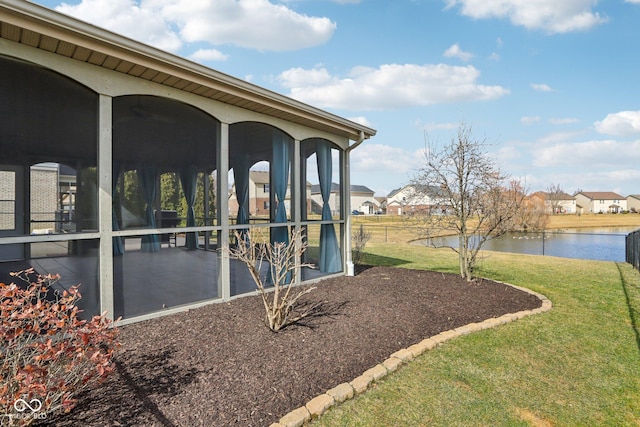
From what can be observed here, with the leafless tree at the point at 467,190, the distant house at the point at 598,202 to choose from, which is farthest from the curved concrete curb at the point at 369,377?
the distant house at the point at 598,202

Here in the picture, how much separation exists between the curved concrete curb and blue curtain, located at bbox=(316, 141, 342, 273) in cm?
282

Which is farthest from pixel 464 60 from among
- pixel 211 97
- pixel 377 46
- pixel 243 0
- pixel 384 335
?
pixel 384 335

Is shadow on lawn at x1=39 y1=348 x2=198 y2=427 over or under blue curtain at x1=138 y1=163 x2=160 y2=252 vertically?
under

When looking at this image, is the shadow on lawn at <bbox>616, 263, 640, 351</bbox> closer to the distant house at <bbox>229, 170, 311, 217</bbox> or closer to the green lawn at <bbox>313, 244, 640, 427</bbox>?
the green lawn at <bbox>313, 244, 640, 427</bbox>

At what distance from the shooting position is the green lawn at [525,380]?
7.34ft

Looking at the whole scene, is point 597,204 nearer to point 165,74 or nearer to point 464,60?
point 464,60

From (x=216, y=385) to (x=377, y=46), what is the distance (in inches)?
343

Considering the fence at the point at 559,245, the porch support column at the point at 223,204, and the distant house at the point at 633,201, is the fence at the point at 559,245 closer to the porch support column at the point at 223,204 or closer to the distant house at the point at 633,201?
the porch support column at the point at 223,204

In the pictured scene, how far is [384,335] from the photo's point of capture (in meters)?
3.43

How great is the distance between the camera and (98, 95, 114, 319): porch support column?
3420mm

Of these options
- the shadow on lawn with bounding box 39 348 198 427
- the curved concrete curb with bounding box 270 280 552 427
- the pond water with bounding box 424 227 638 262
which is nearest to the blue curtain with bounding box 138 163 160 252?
the shadow on lawn with bounding box 39 348 198 427

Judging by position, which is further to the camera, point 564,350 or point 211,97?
point 211,97

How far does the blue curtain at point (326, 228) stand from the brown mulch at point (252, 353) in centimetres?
126

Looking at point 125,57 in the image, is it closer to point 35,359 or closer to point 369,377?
point 35,359
